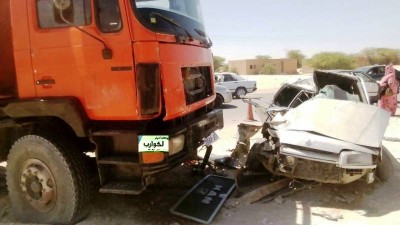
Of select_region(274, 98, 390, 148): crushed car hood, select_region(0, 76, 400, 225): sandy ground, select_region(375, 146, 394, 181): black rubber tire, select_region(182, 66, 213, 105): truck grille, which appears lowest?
select_region(0, 76, 400, 225): sandy ground

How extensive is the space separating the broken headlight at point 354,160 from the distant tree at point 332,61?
6065cm

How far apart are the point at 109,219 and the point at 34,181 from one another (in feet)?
3.07

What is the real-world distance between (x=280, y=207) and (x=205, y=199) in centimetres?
91

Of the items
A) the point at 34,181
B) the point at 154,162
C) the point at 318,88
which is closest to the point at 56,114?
the point at 34,181

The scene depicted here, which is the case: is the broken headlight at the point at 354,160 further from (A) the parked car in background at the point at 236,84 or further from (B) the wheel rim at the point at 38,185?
(A) the parked car in background at the point at 236,84

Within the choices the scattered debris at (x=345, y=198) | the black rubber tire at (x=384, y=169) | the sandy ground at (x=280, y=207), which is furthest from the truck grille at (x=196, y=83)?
the black rubber tire at (x=384, y=169)

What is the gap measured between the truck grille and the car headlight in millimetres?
1807

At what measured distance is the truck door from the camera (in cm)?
334

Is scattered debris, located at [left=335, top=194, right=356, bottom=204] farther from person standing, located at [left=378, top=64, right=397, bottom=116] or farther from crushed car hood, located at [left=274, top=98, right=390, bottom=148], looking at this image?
person standing, located at [left=378, top=64, right=397, bottom=116]

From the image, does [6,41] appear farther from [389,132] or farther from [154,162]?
[389,132]

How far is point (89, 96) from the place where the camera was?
353cm

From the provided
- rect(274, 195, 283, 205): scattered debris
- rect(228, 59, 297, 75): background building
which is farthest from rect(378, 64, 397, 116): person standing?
rect(228, 59, 297, 75): background building

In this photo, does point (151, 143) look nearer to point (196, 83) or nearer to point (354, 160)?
point (196, 83)

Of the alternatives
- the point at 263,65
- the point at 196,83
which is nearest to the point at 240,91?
the point at 196,83
